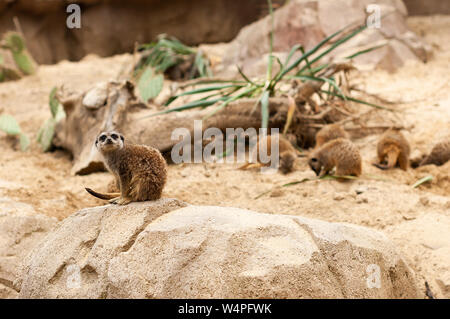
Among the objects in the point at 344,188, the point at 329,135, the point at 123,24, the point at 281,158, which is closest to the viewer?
the point at 344,188

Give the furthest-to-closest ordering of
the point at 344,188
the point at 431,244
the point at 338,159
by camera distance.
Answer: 1. the point at 338,159
2. the point at 344,188
3. the point at 431,244

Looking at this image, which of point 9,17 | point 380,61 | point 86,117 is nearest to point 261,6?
point 380,61

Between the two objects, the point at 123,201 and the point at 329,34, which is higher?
the point at 329,34

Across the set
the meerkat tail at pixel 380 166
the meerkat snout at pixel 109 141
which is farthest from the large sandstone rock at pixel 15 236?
the meerkat tail at pixel 380 166

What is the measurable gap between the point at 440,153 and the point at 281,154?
1.22 m

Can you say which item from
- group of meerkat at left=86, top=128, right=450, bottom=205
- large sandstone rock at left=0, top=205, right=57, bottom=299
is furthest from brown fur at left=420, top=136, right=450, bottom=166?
large sandstone rock at left=0, top=205, right=57, bottom=299

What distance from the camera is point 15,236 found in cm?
245

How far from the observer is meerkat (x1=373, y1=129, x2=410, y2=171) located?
3.48m

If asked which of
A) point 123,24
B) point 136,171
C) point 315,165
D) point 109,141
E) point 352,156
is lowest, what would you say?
point 315,165

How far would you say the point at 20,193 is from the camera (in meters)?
3.05

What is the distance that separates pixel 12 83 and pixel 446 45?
20.7 ft

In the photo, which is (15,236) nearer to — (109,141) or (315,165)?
(109,141)

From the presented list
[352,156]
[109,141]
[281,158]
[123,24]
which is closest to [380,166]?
[352,156]

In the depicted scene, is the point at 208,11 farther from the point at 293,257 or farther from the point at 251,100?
the point at 293,257
